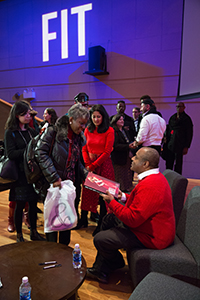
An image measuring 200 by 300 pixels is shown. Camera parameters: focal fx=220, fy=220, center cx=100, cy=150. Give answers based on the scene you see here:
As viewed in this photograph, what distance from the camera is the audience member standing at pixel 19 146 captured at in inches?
89.6

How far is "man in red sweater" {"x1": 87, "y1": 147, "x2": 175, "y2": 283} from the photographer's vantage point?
1590mm

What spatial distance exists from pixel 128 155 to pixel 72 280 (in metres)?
2.47

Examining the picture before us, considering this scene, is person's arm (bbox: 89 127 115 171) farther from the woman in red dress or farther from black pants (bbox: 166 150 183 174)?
black pants (bbox: 166 150 183 174)

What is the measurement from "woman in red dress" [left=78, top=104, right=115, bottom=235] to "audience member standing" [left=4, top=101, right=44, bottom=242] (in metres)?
0.69

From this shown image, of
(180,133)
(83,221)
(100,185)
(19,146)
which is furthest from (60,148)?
(180,133)

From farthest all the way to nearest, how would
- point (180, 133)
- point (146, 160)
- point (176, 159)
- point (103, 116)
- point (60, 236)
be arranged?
point (176, 159)
point (180, 133)
point (103, 116)
point (60, 236)
point (146, 160)

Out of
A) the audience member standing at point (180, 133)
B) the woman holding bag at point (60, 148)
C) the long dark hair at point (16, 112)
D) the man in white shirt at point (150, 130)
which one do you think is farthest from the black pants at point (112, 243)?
the audience member standing at point (180, 133)

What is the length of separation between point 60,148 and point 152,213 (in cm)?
94

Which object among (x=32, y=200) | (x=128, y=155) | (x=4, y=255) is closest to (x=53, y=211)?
(x=4, y=255)

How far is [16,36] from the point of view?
7.36 metres

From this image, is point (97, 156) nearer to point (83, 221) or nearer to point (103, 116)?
point (103, 116)

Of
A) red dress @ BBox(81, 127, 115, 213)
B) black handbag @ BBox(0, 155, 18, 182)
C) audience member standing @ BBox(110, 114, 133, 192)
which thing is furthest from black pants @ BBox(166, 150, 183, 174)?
black handbag @ BBox(0, 155, 18, 182)

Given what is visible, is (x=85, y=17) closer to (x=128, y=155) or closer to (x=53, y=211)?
(x=128, y=155)

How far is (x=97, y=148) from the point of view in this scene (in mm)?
2713
